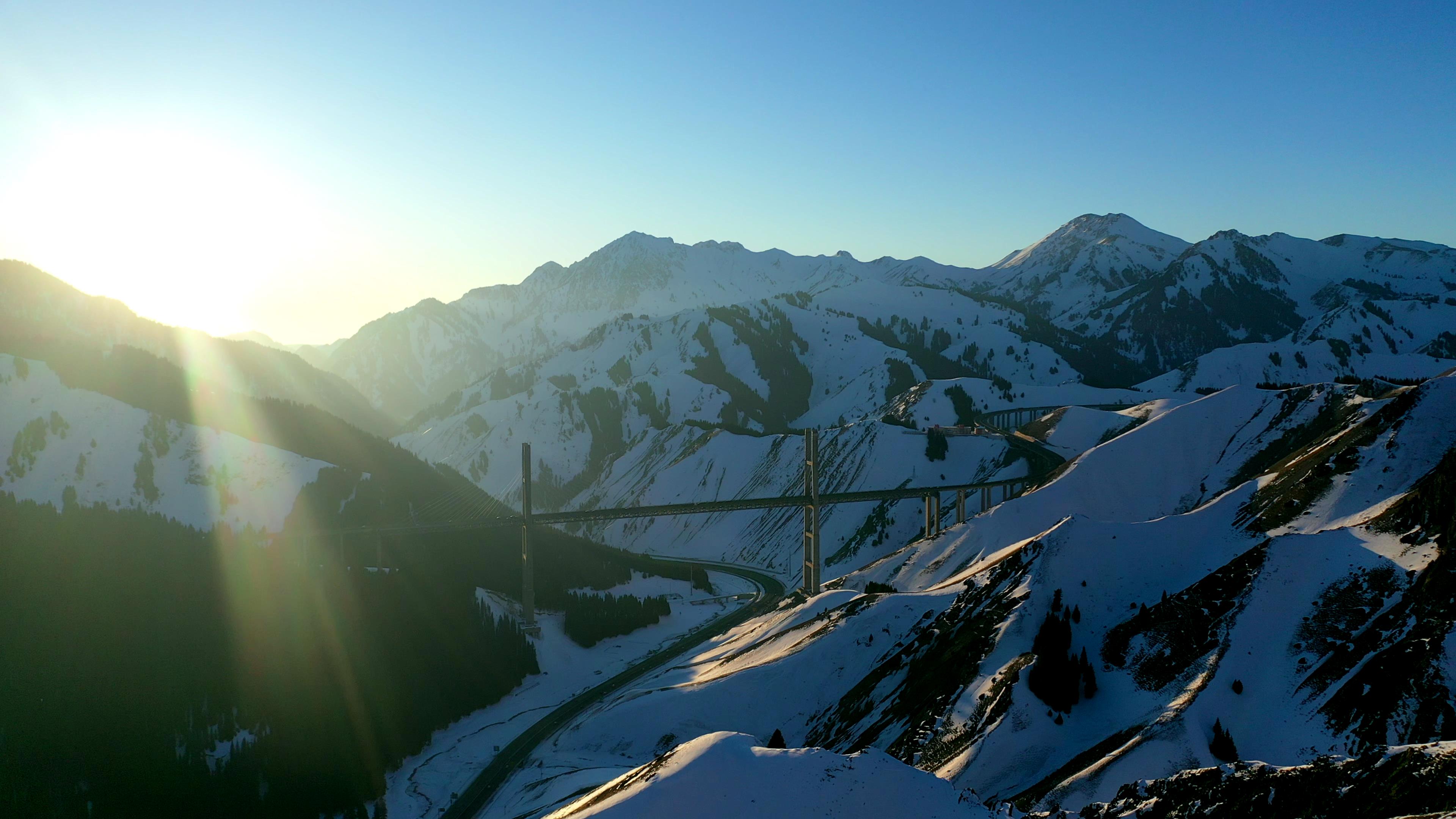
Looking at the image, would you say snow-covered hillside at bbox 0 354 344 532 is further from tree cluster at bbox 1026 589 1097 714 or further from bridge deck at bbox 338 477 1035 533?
tree cluster at bbox 1026 589 1097 714

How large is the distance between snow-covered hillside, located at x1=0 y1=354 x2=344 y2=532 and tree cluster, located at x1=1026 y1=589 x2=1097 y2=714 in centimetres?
7698

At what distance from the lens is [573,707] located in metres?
71.6

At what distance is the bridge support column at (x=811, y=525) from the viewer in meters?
98.2

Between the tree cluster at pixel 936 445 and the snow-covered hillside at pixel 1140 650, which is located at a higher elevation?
the tree cluster at pixel 936 445

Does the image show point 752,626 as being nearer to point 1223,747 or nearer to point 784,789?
point 1223,747

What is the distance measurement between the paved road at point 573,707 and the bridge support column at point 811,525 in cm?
495

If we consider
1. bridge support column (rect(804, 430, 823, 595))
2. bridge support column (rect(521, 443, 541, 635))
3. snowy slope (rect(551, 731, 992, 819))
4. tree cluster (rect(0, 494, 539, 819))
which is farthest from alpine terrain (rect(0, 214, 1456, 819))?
bridge support column (rect(804, 430, 823, 595))

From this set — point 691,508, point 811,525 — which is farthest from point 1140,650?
point 691,508

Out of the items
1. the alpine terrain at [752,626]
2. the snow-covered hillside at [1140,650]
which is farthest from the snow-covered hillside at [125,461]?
the snow-covered hillside at [1140,650]

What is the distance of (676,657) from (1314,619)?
180ft

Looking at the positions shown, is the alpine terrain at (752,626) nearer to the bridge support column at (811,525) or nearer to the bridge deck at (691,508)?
the bridge deck at (691,508)

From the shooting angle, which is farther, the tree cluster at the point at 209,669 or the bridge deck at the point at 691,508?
the bridge deck at the point at 691,508

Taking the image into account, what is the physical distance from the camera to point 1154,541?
151 feet

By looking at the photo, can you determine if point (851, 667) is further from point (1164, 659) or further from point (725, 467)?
point (725, 467)
